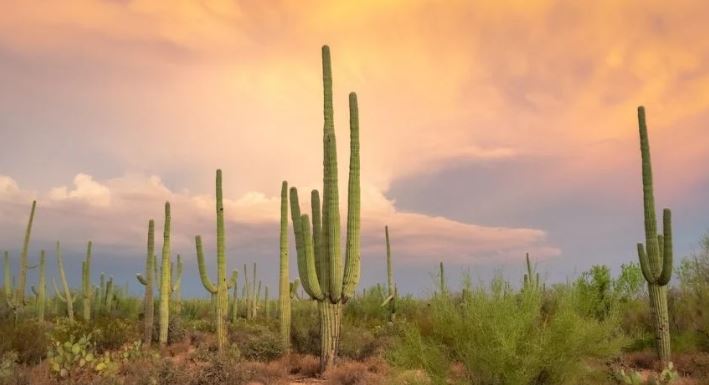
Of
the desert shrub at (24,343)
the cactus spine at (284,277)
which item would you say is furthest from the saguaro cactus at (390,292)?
the desert shrub at (24,343)

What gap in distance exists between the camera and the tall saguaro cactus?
13.9m

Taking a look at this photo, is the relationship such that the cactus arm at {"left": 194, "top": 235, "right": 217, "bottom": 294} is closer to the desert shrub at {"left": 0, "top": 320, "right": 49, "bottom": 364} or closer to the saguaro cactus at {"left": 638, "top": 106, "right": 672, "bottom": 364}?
the desert shrub at {"left": 0, "top": 320, "right": 49, "bottom": 364}

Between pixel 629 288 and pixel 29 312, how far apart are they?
26020 millimetres

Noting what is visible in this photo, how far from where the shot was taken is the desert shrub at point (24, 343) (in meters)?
13.8

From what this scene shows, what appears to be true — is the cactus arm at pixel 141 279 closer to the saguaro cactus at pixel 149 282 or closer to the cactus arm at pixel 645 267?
the saguaro cactus at pixel 149 282

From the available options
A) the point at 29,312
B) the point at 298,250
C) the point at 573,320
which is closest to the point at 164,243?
the point at 298,250

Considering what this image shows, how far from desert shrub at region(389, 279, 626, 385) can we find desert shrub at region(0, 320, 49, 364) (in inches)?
363

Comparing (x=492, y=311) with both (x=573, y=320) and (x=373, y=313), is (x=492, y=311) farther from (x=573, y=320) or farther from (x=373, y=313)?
(x=373, y=313)

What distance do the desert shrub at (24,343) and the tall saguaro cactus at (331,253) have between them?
6058 millimetres

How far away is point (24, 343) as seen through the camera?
14266mm

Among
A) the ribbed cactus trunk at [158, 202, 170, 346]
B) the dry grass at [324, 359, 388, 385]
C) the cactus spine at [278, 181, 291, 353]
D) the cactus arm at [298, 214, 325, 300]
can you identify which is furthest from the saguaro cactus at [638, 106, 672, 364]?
the ribbed cactus trunk at [158, 202, 170, 346]

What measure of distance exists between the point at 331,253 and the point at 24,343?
7216 mm

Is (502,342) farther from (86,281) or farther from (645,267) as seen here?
(86,281)

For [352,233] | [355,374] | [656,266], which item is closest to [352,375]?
[355,374]
